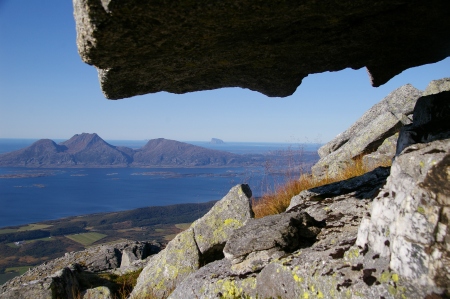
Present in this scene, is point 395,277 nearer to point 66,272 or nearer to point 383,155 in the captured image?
point 66,272

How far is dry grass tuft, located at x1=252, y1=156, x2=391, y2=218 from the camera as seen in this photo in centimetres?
1045

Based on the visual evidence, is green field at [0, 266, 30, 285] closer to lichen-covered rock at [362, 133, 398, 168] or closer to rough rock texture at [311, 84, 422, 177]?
rough rock texture at [311, 84, 422, 177]

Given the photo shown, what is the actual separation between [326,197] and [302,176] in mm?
5093

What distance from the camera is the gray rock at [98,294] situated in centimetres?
831

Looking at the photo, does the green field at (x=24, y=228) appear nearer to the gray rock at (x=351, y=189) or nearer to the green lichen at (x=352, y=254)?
the gray rock at (x=351, y=189)

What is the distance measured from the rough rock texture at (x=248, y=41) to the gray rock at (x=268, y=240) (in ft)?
9.22

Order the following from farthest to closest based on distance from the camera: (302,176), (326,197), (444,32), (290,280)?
(302,176) → (326,197) → (444,32) → (290,280)

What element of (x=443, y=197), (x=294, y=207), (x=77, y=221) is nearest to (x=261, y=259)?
(x=294, y=207)

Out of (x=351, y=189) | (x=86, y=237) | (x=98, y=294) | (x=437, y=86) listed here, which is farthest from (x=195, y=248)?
(x=86, y=237)

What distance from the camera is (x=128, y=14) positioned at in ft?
12.3

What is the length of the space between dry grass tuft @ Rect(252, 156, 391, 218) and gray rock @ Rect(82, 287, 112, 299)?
448 cm

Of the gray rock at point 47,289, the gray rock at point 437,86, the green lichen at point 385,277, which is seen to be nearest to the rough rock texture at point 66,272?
the gray rock at point 47,289

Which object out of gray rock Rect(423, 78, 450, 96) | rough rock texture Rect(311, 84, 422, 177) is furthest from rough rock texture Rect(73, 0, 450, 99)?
gray rock Rect(423, 78, 450, 96)

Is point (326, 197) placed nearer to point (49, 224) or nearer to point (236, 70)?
point (236, 70)
